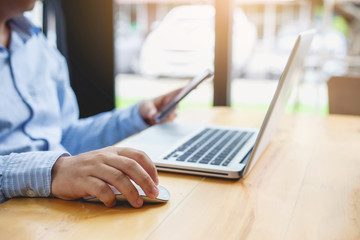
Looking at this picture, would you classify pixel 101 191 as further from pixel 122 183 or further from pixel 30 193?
pixel 30 193

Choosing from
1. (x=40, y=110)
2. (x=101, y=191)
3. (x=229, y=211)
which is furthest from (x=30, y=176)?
(x=40, y=110)

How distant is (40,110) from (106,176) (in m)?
0.63

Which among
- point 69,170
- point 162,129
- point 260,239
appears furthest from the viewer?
point 162,129

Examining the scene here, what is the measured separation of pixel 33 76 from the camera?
47.3 inches

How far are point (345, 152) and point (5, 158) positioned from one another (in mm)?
773

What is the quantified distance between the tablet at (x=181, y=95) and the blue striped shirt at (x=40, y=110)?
0.07m

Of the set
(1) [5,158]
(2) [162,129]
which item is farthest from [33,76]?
(1) [5,158]

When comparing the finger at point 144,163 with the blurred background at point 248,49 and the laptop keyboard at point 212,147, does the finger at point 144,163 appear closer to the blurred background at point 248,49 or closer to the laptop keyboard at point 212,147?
the laptop keyboard at point 212,147

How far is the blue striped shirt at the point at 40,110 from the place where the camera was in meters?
1.08

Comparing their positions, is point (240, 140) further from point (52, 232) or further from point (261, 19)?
point (261, 19)

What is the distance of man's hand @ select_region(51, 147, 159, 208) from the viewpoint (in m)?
0.61

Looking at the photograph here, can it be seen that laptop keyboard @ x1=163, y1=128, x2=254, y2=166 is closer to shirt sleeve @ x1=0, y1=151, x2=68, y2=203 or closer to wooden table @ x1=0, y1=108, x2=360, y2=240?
wooden table @ x1=0, y1=108, x2=360, y2=240

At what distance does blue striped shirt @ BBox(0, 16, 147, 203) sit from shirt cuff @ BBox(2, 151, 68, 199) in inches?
9.8

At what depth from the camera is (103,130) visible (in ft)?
4.18
